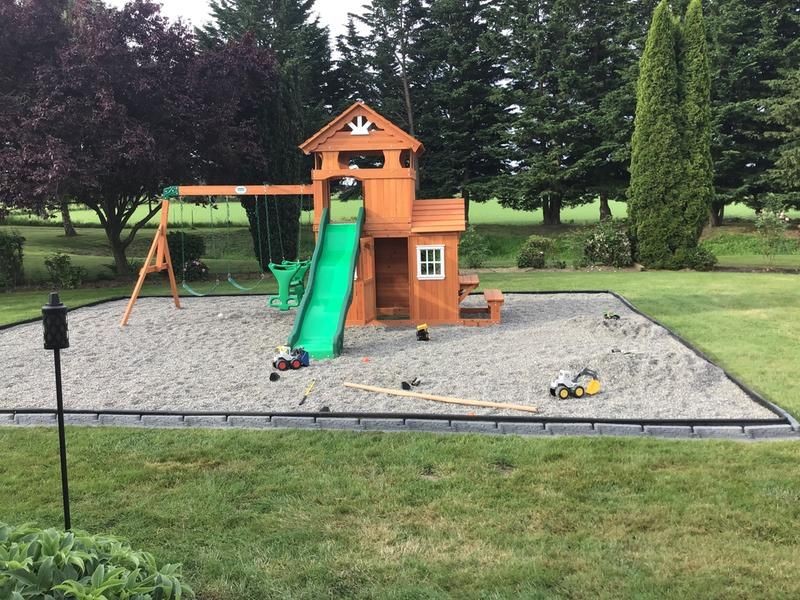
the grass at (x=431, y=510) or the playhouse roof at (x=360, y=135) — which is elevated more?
the playhouse roof at (x=360, y=135)

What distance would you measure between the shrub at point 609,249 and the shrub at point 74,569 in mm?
18020

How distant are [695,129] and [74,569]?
20.0 meters

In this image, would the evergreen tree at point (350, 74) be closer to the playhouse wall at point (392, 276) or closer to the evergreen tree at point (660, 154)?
the evergreen tree at point (660, 154)

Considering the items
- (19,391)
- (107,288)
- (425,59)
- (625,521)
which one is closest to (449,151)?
(425,59)

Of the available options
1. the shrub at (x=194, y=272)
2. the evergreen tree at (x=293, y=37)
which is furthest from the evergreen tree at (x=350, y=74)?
the shrub at (x=194, y=272)

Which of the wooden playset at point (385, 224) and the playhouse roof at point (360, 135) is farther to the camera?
the playhouse roof at point (360, 135)

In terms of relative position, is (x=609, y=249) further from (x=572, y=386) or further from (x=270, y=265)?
(x=572, y=386)

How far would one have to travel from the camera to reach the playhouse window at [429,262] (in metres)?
10.4

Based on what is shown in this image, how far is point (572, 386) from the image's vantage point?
19.3ft

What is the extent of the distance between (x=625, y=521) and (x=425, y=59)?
1221 inches

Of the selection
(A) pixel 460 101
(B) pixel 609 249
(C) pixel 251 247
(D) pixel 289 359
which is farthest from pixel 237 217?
(D) pixel 289 359

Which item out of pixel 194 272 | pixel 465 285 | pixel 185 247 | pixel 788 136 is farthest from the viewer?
pixel 788 136

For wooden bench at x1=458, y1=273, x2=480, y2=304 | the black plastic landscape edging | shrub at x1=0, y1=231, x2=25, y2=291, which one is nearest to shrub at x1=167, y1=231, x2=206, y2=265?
shrub at x1=0, y1=231, x2=25, y2=291

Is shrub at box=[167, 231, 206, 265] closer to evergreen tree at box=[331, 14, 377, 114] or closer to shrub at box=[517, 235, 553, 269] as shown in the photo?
shrub at box=[517, 235, 553, 269]
